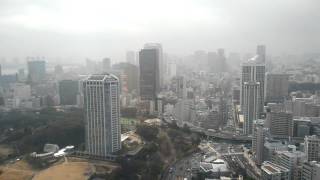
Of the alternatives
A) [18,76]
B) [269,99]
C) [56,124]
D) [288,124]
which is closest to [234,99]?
[269,99]

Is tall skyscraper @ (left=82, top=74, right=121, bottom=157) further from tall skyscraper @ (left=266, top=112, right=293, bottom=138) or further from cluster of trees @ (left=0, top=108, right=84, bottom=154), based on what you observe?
tall skyscraper @ (left=266, top=112, right=293, bottom=138)

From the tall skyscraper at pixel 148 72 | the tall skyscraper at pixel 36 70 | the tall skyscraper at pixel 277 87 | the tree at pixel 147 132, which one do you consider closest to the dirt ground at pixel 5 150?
the tree at pixel 147 132

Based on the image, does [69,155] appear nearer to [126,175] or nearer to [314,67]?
[126,175]

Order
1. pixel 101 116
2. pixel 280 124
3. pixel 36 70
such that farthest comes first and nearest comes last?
pixel 36 70 → pixel 280 124 → pixel 101 116

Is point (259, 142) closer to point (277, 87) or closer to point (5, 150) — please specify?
point (5, 150)

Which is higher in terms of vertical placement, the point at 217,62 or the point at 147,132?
the point at 217,62

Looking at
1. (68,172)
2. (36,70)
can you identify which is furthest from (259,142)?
(36,70)
